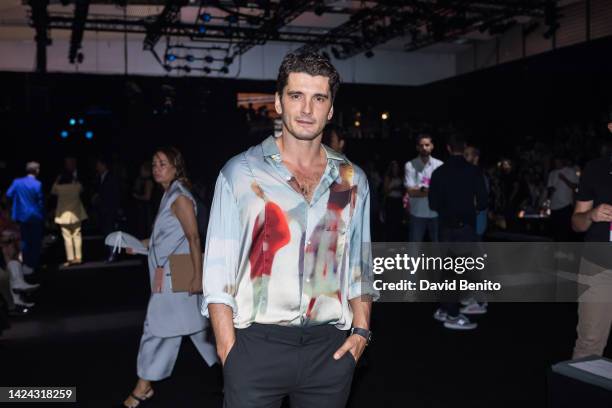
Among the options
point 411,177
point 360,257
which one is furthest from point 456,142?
point 360,257

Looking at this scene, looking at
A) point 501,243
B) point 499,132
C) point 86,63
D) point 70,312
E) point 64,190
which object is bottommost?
point 70,312

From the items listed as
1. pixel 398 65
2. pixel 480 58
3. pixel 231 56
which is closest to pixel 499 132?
pixel 480 58

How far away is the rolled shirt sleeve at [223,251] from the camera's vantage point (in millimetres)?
1680

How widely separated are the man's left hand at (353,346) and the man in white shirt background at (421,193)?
4392mm

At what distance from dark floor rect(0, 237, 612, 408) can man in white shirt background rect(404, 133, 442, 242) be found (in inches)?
31.2

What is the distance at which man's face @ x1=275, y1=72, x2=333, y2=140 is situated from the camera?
1.72m

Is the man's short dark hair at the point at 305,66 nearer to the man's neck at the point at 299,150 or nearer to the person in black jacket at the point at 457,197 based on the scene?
the man's neck at the point at 299,150

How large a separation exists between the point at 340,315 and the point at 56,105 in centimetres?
1532

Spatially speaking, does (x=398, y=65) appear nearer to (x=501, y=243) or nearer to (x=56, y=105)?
(x=56, y=105)

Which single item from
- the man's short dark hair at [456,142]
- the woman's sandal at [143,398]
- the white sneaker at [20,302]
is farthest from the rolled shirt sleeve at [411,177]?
the white sneaker at [20,302]

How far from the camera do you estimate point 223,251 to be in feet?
5.58

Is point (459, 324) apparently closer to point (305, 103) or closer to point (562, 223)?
point (562, 223)

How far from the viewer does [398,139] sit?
17281mm

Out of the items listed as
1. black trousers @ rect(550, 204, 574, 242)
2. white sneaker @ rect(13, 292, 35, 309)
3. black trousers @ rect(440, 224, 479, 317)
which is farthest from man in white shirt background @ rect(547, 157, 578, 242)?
white sneaker @ rect(13, 292, 35, 309)
